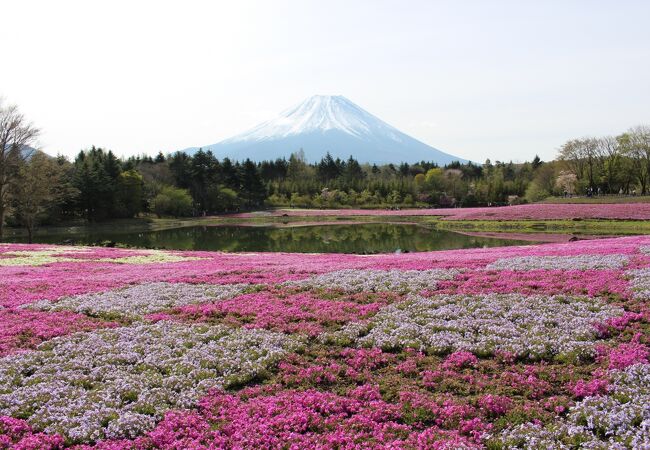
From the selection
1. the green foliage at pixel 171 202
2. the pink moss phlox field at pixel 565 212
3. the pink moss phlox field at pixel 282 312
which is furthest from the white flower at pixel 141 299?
the green foliage at pixel 171 202

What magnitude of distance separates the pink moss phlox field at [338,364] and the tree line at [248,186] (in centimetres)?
5242

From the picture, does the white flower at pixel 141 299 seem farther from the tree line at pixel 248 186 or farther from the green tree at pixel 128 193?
the green tree at pixel 128 193

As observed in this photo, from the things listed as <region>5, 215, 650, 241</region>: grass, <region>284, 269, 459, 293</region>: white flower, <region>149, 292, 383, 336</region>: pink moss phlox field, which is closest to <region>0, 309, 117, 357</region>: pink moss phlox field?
<region>149, 292, 383, 336</region>: pink moss phlox field

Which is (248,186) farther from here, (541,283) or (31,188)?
(541,283)

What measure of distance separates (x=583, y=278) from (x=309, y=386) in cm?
1254

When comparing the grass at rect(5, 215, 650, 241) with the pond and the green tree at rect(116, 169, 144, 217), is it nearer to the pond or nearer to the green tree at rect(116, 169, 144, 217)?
the green tree at rect(116, 169, 144, 217)

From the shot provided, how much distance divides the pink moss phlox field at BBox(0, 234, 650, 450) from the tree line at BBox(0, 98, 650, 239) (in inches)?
2064

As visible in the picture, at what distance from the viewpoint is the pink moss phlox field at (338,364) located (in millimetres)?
8023

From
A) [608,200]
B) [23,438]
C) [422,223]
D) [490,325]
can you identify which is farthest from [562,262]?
[608,200]

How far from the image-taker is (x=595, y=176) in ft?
364

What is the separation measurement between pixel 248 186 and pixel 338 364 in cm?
11960

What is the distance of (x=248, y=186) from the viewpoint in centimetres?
12769

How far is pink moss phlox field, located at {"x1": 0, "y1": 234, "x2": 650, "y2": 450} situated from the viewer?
316 inches

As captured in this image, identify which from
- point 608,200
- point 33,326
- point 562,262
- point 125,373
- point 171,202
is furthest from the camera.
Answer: point 171,202
